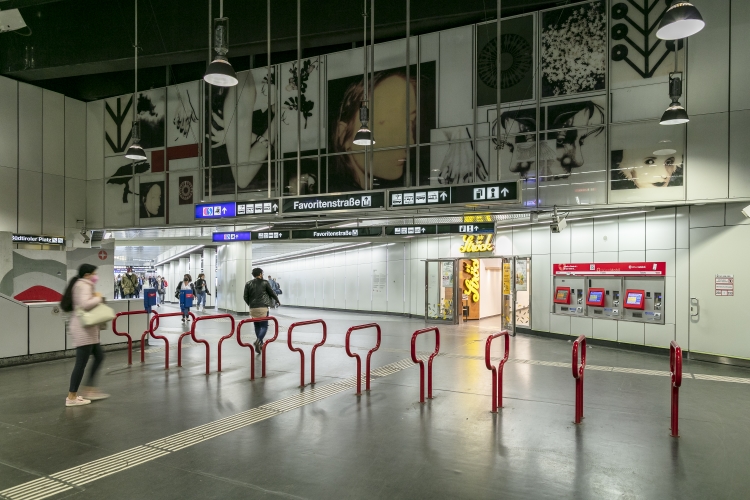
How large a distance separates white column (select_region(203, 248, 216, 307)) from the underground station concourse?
5121mm

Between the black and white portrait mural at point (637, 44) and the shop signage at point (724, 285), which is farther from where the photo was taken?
the black and white portrait mural at point (637, 44)

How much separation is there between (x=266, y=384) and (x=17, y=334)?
4783 mm

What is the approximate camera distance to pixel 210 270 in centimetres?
2477

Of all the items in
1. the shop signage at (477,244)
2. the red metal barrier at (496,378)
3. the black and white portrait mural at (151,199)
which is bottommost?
the red metal barrier at (496,378)

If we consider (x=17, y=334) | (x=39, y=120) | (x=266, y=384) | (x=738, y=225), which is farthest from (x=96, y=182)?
(x=738, y=225)

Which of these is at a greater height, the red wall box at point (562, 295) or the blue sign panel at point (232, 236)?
the blue sign panel at point (232, 236)

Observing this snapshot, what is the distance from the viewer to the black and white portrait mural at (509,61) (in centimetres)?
1125

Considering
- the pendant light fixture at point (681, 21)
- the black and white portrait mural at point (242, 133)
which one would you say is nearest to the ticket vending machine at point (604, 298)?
the pendant light fixture at point (681, 21)

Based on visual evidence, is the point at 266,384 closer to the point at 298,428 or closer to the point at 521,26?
the point at 298,428

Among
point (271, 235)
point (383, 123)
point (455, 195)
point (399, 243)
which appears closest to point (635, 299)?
Answer: point (455, 195)

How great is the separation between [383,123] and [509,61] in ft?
11.0

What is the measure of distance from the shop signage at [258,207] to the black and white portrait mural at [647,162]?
21.5 feet

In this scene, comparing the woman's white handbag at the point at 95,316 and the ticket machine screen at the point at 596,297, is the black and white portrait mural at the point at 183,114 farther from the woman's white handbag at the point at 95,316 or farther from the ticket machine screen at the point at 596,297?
the ticket machine screen at the point at 596,297

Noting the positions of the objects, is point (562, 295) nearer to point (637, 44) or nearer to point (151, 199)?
point (637, 44)
